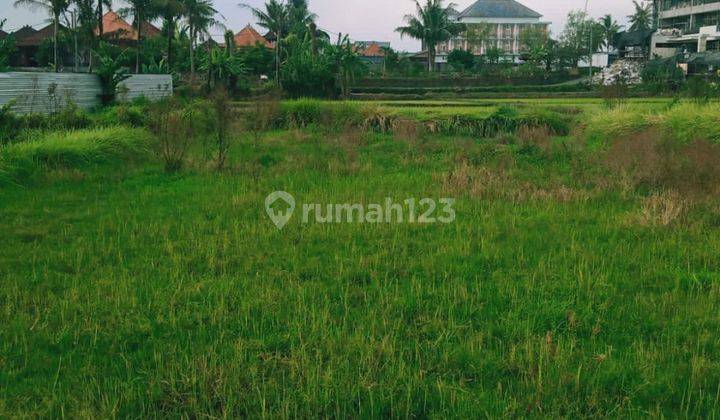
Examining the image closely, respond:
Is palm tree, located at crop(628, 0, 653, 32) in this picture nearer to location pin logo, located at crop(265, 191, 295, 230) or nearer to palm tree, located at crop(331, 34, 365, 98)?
palm tree, located at crop(331, 34, 365, 98)

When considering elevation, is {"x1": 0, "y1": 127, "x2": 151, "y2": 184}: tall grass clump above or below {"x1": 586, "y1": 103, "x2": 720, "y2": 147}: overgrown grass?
below

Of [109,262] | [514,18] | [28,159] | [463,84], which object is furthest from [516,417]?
[514,18]

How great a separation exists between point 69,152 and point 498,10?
87558 mm

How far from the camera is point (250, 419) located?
3.10 m

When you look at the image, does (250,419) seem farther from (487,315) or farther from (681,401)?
(681,401)

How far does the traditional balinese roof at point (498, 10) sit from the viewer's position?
90438 millimetres

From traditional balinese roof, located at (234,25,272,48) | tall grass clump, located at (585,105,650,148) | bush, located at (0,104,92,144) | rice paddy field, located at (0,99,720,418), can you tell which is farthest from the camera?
traditional balinese roof, located at (234,25,272,48)

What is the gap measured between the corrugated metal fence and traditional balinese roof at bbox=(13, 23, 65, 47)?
2802 cm

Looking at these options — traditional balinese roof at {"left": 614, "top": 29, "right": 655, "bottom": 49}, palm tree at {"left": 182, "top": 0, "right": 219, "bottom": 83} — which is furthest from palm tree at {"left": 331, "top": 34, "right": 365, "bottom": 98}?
traditional balinese roof at {"left": 614, "top": 29, "right": 655, "bottom": 49}

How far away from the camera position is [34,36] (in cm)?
4825

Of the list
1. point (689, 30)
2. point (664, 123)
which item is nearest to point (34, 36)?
point (664, 123)

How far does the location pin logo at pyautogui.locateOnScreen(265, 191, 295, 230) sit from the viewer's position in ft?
23.0

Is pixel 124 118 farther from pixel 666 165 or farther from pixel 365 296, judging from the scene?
pixel 365 296

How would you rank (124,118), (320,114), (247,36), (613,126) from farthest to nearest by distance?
1. (247,36)
2. (320,114)
3. (124,118)
4. (613,126)
